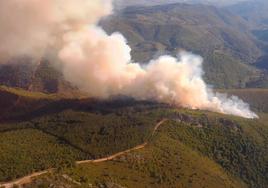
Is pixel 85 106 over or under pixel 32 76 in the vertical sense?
under

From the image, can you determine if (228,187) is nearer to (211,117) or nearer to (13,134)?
(211,117)

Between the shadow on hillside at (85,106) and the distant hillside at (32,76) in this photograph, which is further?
the distant hillside at (32,76)

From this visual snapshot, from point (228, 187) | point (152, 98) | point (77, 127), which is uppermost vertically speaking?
point (152, 98)

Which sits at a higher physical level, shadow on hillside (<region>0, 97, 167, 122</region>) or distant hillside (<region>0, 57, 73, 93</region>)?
distant hillside (<region>0, 57, 73, 93</region>)

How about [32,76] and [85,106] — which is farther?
[32,76]

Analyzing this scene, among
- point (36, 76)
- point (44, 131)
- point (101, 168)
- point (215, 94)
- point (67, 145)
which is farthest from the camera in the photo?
point (36, 76)

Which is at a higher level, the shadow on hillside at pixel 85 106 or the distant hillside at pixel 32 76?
the distant hillside at pixel 32 76

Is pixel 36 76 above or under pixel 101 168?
above

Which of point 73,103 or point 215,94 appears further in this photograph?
point 215,94

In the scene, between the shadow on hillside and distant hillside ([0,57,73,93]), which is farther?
distant hillside ([0,57,73,93])

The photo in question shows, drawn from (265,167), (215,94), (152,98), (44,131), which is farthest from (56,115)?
(215,94)

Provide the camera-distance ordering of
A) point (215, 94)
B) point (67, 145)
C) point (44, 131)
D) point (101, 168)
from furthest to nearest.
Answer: point (215, 94) → point (44, 131) → point (67, 145) → point (101, 168)
